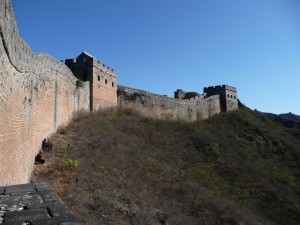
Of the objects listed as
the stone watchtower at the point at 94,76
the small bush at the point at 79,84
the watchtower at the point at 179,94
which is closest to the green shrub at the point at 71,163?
the small bush at the point at 79,84

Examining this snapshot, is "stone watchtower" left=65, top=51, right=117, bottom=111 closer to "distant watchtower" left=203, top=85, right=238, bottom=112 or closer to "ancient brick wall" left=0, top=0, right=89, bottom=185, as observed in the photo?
"ancient brick wall" left=0, top=0, right=89, bottom=185

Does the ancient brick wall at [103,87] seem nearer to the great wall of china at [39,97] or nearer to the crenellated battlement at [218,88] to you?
the great wall of china at [39,97]

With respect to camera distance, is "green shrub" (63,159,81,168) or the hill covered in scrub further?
"green shrub" (63,159,81,168)

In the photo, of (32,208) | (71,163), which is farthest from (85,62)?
(32,208)

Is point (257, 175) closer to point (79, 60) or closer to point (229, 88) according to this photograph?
point (79, 60)

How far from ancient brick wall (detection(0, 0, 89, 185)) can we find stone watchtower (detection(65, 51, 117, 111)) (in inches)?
233

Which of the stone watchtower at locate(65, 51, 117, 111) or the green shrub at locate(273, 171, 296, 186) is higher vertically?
the stone watchtower at locate(65, 51, 117, 111)

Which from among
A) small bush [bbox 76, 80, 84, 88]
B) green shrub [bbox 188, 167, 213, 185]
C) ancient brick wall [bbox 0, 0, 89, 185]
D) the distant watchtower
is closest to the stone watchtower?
small bush [bbox 76, 80, 84, 88]

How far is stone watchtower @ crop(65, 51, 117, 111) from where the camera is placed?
20073 mm

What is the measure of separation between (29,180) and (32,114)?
179 cm

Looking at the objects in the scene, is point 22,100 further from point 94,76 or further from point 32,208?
point 94,76

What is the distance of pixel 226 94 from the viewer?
3306 centimetres

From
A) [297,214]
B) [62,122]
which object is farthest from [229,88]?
[62,122]

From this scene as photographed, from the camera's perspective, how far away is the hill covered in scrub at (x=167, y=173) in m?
9.70
